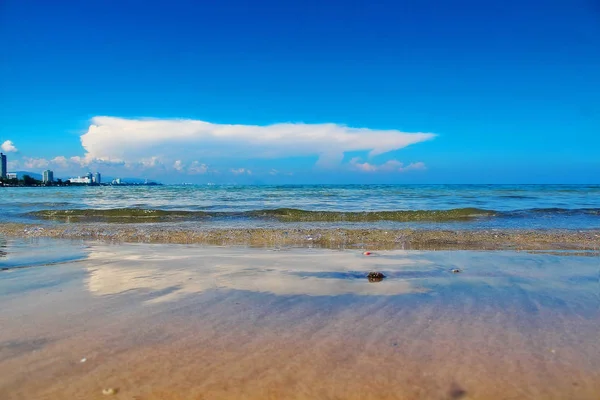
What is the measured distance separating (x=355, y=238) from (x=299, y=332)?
7326 millimetres

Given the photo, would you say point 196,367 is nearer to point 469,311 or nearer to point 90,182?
point 469,311

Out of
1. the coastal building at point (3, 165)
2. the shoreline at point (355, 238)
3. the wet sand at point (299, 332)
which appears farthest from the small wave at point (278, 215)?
the coastal building at point (3, 165)

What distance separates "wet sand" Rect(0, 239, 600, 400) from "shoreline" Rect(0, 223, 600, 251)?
112 inches

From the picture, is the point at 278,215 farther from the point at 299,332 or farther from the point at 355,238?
Answer: the point at 299,332

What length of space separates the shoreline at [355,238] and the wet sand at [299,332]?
9.30ft

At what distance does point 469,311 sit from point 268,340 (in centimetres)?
227

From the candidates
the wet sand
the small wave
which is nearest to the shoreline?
the wet sand

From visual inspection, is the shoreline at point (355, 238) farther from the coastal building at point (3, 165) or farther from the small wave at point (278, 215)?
the coastal building at point (3, 165)

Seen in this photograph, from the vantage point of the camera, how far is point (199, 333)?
3.77m

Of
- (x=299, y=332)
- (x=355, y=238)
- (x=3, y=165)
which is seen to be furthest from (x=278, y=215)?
(x=3, y=165)

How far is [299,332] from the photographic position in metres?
3.81

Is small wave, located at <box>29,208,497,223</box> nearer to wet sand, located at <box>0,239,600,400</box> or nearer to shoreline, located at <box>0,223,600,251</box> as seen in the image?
shoreline, located at <box>0,223,600,251</box>

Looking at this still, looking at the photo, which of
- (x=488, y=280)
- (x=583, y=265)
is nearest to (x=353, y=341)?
(x=488, y=280)

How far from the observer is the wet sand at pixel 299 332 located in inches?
112
